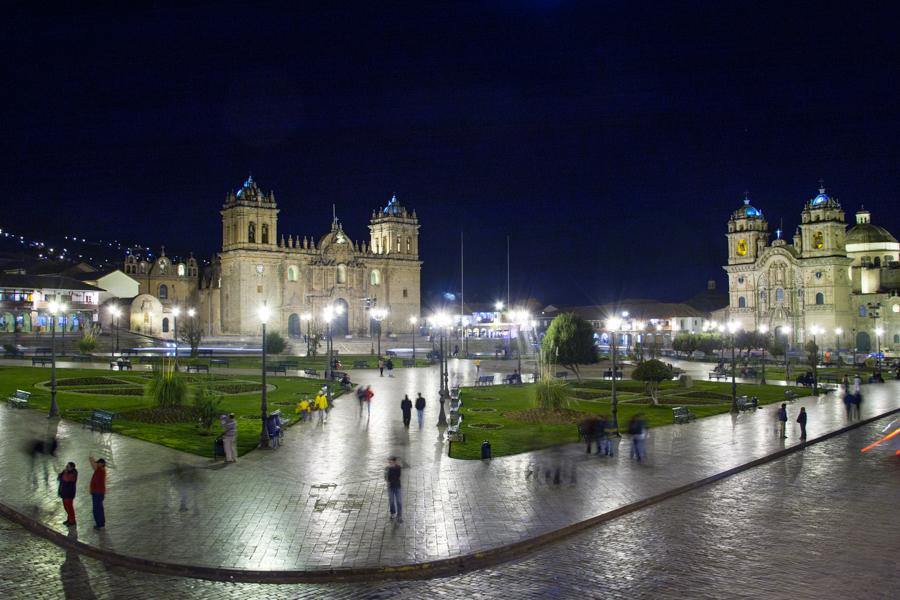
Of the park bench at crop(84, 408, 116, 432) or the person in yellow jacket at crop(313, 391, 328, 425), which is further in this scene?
the person in yellow jacket at crop(313, 391, 328, 425)

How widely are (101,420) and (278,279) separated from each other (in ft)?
196

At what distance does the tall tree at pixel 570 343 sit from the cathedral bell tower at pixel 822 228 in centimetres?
5113

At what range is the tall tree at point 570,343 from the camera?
145ft

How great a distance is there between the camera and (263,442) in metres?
Answer: 20.7

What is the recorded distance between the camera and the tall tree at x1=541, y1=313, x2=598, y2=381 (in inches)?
1740

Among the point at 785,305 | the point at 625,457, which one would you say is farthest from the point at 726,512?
the point at 785,305

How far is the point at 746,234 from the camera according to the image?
91.5m

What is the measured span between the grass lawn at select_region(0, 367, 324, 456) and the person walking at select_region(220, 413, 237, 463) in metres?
1.24

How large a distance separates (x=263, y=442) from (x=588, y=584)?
12.2 m

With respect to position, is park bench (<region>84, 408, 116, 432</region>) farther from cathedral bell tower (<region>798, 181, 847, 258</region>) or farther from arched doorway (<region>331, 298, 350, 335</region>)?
cathedral bell tower (<region>798, 181, 847, 258</region>)

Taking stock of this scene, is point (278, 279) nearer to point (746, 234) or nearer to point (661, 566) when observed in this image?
point (746, 234)

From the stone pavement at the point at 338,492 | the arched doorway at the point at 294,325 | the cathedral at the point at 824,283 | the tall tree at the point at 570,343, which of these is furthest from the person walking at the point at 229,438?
the cathedral at the point at 824,283

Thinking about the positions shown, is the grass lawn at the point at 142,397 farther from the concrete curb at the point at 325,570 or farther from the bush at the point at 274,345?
the bush at the point at 274,345

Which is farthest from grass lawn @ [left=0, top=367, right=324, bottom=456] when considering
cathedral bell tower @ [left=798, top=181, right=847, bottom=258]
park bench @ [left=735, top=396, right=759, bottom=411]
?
cathedral bell tower @ [left=798, top=181, right=847, bottom=258]
